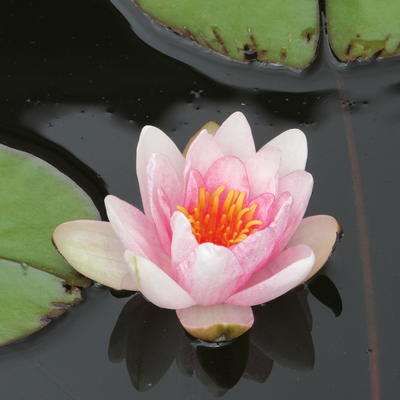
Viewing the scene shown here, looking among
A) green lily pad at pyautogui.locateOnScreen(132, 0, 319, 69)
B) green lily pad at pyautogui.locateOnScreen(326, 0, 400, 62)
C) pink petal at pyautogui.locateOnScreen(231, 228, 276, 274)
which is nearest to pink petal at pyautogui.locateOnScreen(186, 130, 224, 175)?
pink petal at pyautogui.locateOnScreen(231, 228, 276, 274)

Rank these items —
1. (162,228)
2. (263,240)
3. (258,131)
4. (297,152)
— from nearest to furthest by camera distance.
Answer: (263,240) → (162,228) → (297,152) → (258,131)

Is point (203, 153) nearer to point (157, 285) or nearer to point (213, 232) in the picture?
point (213, 232)

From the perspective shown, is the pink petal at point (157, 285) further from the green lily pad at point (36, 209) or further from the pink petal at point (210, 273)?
the green lily pad at point (36, 209)

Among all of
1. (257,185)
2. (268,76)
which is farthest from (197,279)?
(268,76)

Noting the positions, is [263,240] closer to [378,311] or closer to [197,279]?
[197,279]

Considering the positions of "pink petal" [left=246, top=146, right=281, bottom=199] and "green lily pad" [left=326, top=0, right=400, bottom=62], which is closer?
"pink petal" [left=246, top=146, right=281, bottom=199]

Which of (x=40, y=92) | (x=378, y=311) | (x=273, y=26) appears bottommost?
(x=378, y=311)

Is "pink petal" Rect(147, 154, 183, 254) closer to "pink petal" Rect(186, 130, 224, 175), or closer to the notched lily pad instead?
"pink petal" Rect(186, 130, 224, 175)
